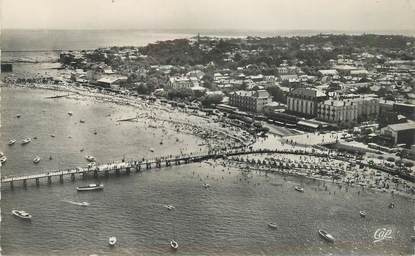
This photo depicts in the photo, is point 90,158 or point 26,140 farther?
point 26,140

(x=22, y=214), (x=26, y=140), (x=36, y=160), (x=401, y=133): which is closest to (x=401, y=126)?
(x=401, y=133)

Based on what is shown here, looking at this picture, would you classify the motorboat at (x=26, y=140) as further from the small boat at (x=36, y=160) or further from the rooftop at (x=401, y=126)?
the rooftop at (x=401, y=126)

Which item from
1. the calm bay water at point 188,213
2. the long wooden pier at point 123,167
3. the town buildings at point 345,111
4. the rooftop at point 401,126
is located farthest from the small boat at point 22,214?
the town buildings at point 345,111

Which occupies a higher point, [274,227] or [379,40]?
[379,40]

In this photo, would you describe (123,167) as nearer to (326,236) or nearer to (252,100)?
(326,236)

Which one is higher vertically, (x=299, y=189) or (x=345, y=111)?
(x=345, y=111)

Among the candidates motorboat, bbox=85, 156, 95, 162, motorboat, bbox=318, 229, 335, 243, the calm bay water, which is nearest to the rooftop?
the calm bay water

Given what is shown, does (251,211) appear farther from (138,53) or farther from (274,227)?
(138,53)

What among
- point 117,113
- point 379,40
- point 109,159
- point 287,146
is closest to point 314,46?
point 379,40
